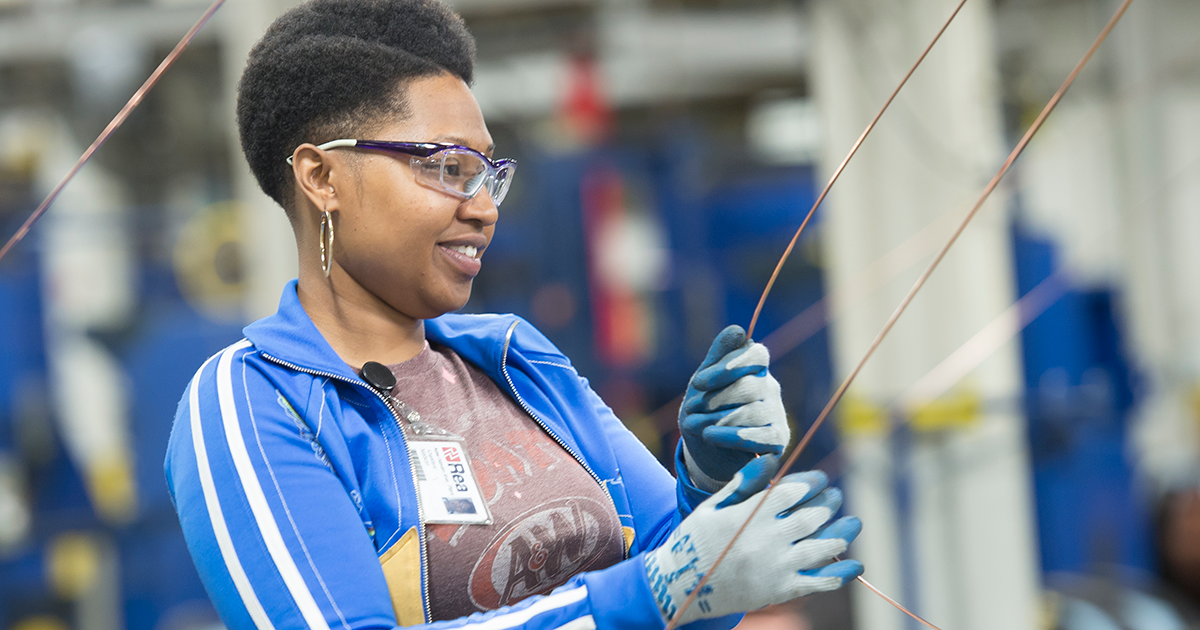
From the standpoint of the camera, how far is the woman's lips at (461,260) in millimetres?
999

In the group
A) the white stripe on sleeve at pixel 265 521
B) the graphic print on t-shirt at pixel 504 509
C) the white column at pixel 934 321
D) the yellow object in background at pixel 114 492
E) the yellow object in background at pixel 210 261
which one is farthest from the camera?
the yellow object in background at pixel 210 261

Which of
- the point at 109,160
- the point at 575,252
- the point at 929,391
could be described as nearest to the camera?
the point at 929,391

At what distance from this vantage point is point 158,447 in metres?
3.93

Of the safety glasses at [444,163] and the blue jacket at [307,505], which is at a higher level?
the safety glasses at [444,163]

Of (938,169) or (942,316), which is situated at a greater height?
(938,169)

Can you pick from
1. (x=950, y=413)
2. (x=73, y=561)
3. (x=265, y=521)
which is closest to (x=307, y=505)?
(x=265, y=521)

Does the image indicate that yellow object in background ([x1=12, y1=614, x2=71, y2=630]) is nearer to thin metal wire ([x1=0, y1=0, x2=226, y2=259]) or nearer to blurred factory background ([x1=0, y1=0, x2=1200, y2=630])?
blurred factory background ([x1=0, y1=0, x2=1200, y2=630])

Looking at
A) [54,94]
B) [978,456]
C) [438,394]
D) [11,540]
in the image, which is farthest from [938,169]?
[54,94]

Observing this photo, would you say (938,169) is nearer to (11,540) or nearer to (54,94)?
(11,540)

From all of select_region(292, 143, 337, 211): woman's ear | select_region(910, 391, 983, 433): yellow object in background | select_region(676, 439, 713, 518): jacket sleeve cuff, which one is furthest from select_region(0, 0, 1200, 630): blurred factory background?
select_region(292, 143, 337, 211): woman's ear

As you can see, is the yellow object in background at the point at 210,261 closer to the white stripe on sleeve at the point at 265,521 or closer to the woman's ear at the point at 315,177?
the woman's ear at the point at 315,177

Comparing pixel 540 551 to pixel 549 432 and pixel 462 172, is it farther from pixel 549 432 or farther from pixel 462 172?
pixel 462 172

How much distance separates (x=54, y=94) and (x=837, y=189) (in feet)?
17.2

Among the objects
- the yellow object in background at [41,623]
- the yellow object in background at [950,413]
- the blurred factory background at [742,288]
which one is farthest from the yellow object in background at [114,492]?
the yellow object in background at [950,413]
